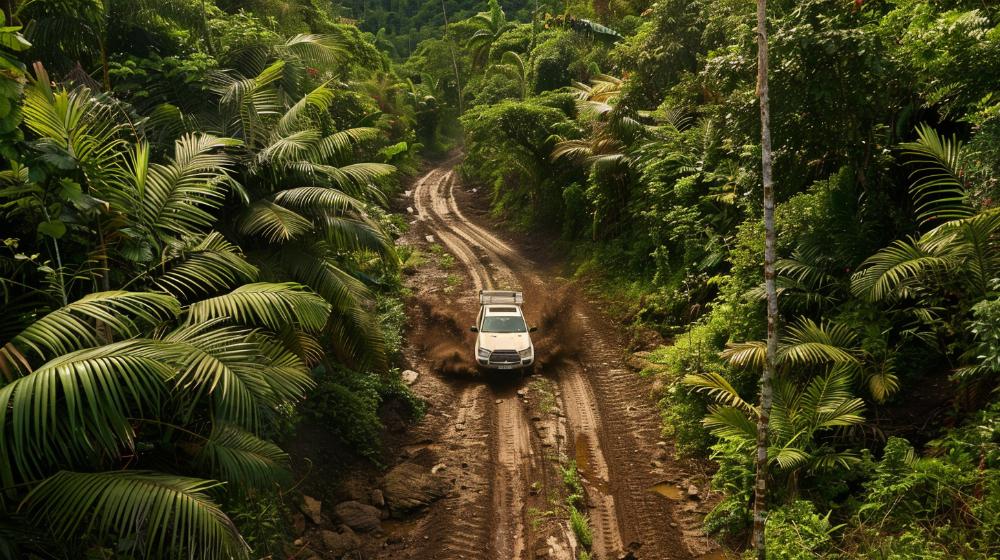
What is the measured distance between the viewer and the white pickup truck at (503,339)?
48.0ft

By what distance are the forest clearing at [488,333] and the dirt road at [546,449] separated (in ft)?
0.23

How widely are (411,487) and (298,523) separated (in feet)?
7.39

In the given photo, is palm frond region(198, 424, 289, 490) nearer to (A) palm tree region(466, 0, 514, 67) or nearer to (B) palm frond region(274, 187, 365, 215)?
(B) palm frond region(274, 187, 365, 215)

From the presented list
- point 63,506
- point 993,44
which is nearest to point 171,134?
point 63,506

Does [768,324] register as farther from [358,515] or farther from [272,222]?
[272,222]

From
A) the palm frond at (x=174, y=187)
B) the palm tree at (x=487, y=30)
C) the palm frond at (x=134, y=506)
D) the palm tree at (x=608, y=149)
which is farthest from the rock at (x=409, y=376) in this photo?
the palm tree at (x=487, y=30)

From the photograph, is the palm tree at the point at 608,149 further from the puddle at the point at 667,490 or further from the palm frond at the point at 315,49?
the puddle at the point at 667,490

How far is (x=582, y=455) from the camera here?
1198 centimetres

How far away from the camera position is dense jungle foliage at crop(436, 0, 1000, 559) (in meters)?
7.46

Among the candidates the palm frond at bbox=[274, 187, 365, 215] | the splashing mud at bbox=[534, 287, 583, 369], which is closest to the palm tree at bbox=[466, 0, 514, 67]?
the splashing mud at bbox=[534, 287, 583, 369]

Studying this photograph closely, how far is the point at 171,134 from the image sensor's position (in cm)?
966

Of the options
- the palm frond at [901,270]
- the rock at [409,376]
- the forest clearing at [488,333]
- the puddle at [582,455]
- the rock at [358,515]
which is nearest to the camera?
the forest clearing at [488,333]

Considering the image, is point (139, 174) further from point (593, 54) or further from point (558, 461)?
point (593, 54)

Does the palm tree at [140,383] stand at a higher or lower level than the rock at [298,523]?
higher
